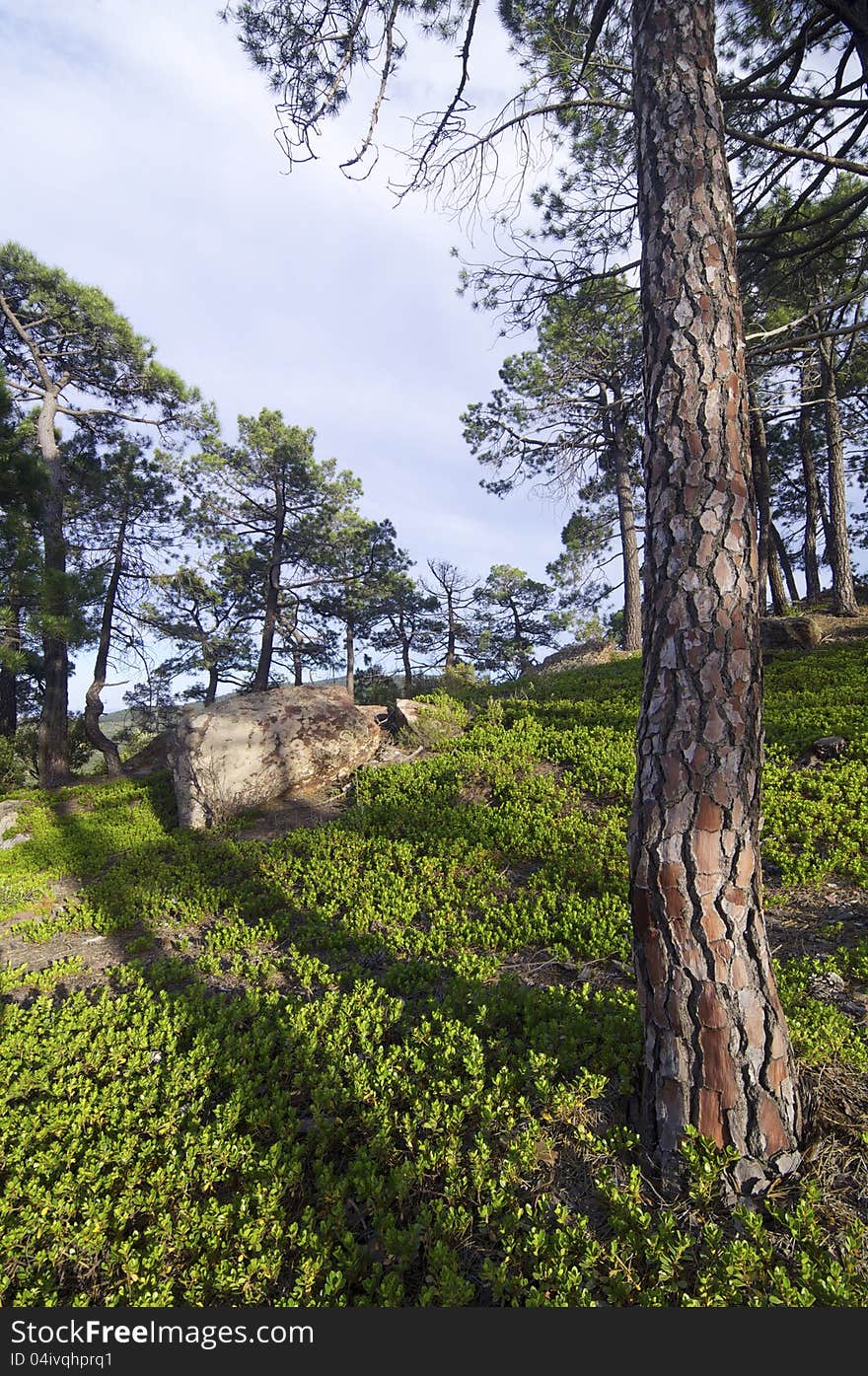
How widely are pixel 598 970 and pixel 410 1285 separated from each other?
7.37 feet

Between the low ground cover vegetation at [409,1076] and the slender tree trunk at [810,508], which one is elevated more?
the slender tree trunk at [810,508]

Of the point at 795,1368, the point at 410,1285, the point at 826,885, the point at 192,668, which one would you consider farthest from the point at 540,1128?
the point at 192,668

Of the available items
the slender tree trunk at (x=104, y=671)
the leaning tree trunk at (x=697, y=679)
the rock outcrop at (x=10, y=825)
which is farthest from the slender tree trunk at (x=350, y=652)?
the leaning tree trunk at (x=697, y=679)

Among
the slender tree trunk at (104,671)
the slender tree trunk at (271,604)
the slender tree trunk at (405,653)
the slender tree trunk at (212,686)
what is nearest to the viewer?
the slender tree trunk at (104,671)

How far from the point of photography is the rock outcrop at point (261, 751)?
8.82 meters

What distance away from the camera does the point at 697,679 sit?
→ 266 cm

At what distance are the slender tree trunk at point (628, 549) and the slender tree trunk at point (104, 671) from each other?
552 inches

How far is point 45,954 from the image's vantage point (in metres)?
5.43

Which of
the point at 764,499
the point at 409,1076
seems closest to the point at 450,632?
the point at 764,499

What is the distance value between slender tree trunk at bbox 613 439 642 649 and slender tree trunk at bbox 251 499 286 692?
1160 centimetres

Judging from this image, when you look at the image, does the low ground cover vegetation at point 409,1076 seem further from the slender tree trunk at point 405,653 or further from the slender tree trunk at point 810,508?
the slender tree trunk at point 405,653

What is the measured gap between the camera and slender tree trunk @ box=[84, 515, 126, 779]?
15.3 m

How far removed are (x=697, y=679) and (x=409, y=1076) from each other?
2567 millimetres

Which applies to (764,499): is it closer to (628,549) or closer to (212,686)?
(628,549)
